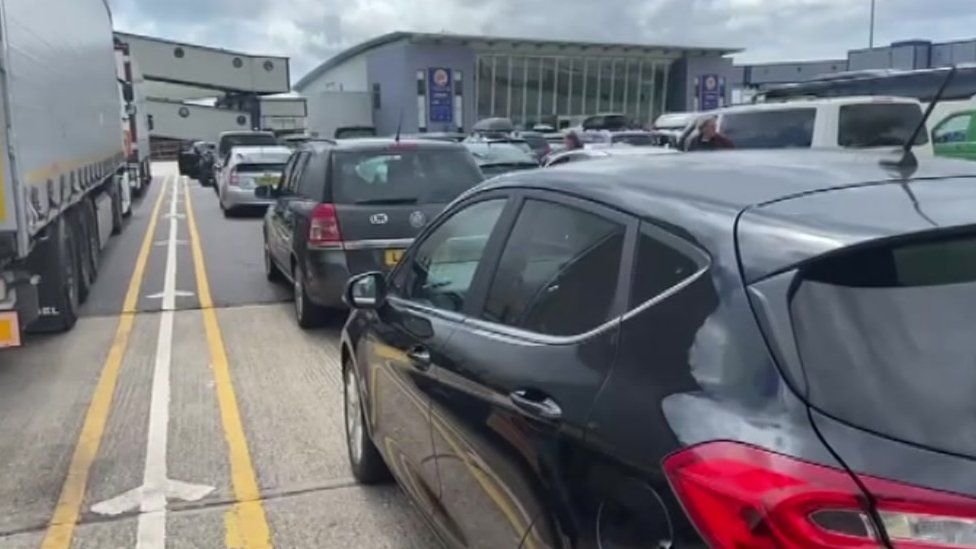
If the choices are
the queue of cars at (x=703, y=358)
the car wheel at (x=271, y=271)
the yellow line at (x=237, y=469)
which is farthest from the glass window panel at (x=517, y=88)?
the queue of cars at (x=703, y=358)

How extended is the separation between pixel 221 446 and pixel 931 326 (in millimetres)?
4385

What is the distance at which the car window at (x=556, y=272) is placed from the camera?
2480mm

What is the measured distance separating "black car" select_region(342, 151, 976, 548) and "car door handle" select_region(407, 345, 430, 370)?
0.22 metres

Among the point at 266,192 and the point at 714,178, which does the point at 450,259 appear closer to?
the point at 714,178

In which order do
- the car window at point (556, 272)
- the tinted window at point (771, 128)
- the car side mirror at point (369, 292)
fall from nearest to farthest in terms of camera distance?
the car window at point (556, 272)
the car side mirror at point (369, 292)
the tinted window at point (771, 128)

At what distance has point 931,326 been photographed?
1.87 metres

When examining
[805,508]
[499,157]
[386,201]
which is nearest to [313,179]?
[386,201]

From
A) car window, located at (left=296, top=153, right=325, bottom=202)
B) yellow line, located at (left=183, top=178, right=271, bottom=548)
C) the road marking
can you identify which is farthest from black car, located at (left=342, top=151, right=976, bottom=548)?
car window, located at (left=296, top=153, right=325, bottom=202)

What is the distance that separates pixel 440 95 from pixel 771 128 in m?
45.1

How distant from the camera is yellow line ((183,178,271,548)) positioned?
4199 millimetres

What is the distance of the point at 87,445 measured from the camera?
545 cm

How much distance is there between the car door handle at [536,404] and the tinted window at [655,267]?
34 centimetres

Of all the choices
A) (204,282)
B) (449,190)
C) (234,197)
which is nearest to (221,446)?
(449,190)

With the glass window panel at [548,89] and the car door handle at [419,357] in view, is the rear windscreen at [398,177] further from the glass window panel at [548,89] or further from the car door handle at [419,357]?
the glass window panel at [548,89]
